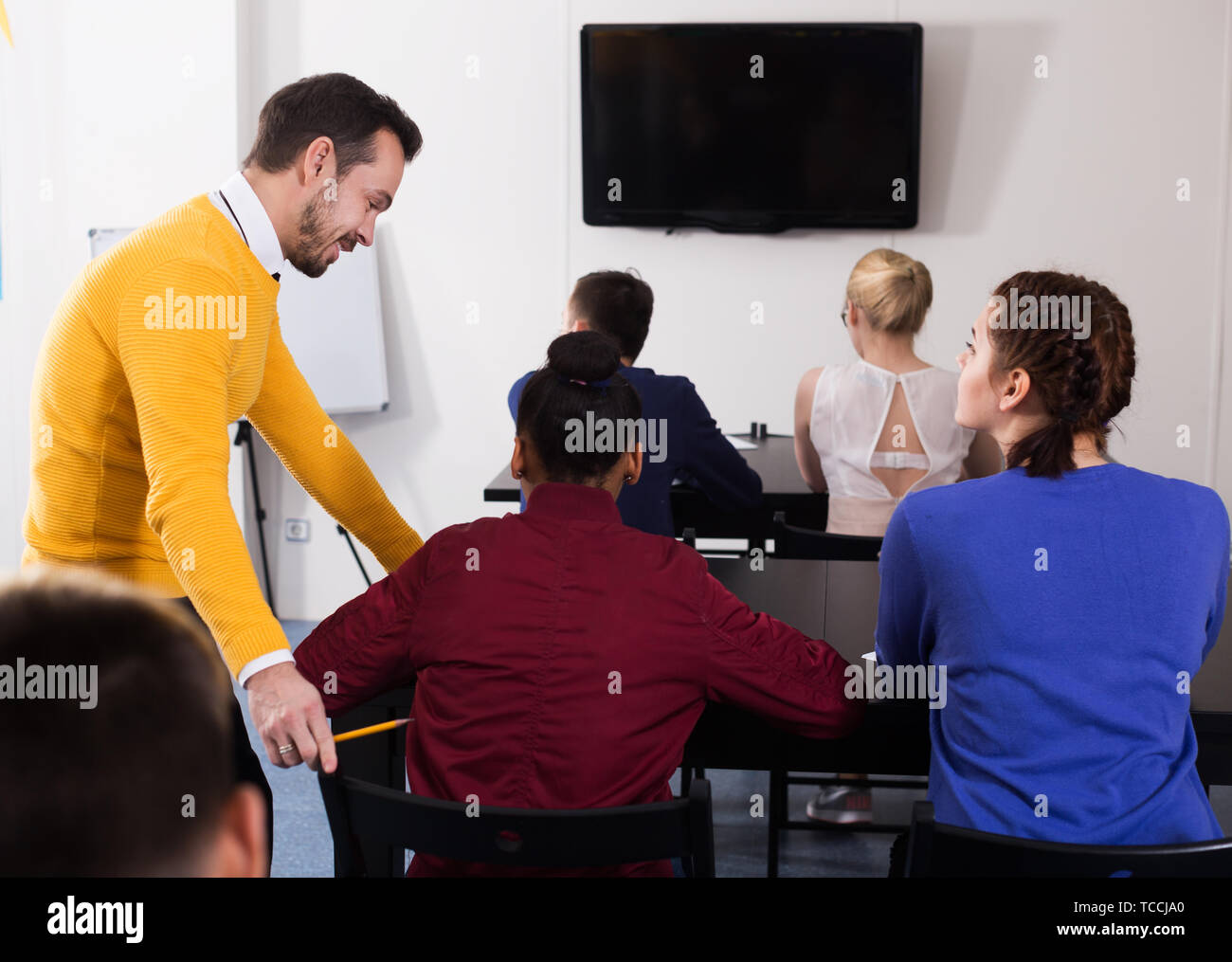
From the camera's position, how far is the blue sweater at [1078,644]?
49.0 inches

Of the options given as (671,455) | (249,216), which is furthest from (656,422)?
(249,216)

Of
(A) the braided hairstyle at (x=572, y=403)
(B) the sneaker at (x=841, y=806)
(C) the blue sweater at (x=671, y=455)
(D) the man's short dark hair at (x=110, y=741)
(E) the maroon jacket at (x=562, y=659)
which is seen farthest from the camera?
(B) the sneaker at (x=841, y=806)

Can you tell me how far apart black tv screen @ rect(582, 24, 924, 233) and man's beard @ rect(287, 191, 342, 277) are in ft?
9.14

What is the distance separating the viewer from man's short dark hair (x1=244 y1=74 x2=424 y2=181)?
5.00 ft

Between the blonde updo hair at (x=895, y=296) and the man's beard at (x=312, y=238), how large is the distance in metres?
1.49

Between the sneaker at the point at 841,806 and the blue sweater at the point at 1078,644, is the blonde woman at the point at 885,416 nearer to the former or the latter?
the sneaker at the point at 841,806

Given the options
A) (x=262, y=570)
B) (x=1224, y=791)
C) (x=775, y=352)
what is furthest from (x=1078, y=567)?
(x=262, y=570)

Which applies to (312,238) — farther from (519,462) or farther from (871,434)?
(871,434)

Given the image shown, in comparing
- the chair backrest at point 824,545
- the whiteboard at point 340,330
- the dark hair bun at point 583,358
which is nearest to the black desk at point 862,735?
the dark hair bun at point 583,358

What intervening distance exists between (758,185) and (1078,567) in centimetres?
318

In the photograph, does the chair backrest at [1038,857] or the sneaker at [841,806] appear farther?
the sneaker at [841,806]

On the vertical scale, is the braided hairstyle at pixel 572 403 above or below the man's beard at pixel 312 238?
below

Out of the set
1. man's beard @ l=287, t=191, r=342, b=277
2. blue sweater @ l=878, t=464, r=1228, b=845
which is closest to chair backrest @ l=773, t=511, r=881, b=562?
blue sweater @ l=878, t=464, r=1228, b=845

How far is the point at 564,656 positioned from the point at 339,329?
323cm
